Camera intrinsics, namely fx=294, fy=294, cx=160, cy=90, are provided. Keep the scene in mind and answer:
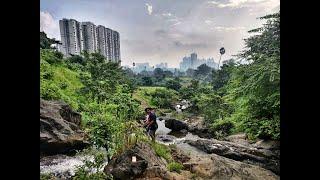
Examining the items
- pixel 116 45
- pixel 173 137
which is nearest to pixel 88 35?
pixel 116 45

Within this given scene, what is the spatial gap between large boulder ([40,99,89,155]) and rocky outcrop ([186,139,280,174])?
3.45 meters

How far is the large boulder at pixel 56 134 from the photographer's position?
6.99 meters

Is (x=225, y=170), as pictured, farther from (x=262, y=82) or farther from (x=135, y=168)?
(x=262, y=82)

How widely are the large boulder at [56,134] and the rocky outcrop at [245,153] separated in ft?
11.3

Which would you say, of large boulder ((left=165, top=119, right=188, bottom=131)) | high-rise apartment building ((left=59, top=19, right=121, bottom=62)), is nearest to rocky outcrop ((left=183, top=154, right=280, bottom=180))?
large boulder ((left=165, top=119, right=188, bottom=131))

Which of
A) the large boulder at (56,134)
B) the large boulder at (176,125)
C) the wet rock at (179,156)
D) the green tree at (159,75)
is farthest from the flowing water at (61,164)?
the green tree at (159,75)

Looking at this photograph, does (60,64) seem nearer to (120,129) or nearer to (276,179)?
(120,129)

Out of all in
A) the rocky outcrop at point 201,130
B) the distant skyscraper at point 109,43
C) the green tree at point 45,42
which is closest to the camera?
the rocky outcrop at point 201,130

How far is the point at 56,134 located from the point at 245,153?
15.5 ft

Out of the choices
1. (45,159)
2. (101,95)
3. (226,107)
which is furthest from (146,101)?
(45,159)

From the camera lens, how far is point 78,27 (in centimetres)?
2823

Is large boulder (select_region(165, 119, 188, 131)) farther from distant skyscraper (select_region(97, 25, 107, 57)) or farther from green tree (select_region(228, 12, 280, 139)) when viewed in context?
distant skyscraper (select_region(97, 25, 107, 57))

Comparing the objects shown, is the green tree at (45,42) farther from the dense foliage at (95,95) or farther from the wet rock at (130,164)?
the wet rock at (130,164)
